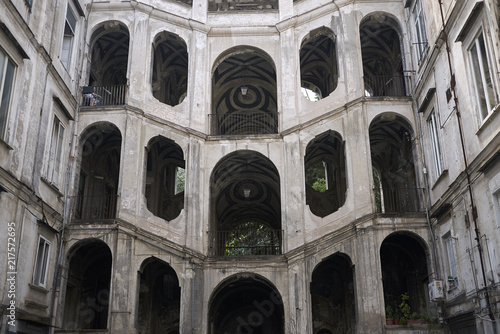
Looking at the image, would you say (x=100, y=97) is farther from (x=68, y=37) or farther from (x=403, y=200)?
(x=403, y=200)

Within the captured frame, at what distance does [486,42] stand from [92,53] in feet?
48.6

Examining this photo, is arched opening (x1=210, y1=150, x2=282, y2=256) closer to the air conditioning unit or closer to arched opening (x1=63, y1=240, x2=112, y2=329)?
arched opening (x1=63, y1=240, x2=112, y2=329)

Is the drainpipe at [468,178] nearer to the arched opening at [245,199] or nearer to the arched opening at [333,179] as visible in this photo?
the arched opening at [333,179]

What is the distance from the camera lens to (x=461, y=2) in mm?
13031

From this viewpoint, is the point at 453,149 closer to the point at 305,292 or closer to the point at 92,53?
the point at 305,292

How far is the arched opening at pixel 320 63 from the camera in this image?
21.7 meters

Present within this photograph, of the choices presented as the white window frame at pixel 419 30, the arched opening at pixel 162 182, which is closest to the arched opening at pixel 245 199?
the arched opening at pixel 162 182

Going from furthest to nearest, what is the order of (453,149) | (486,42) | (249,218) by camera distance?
(249,218)
(453,149)
(486,42)

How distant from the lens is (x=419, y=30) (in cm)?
1730

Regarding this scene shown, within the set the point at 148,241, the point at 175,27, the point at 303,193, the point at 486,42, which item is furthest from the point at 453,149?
the point at 175,27

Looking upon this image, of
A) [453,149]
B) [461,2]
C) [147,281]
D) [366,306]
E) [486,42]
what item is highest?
[461,2]

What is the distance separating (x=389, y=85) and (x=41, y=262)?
15.1 meters

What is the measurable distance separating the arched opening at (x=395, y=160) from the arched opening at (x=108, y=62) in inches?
395

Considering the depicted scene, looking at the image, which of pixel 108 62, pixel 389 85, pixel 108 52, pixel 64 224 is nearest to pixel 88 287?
pixel 64 224
